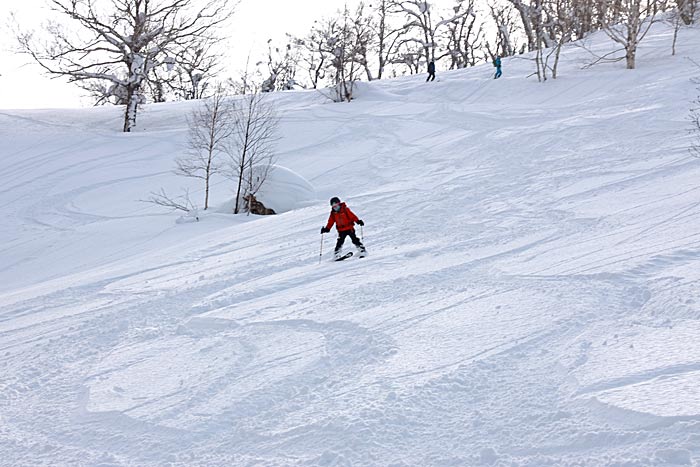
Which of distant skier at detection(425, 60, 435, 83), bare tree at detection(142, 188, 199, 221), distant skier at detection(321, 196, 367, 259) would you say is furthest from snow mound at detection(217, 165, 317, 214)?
distant skier at detection(425, 60, 435, 83)

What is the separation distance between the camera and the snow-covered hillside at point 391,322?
436 centimetres

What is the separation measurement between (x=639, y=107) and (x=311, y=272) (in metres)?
15.5

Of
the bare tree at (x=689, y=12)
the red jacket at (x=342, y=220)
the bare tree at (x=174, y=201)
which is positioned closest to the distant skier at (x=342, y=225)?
the red jacket at (x=342, y=220)

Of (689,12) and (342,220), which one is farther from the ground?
(689,12)

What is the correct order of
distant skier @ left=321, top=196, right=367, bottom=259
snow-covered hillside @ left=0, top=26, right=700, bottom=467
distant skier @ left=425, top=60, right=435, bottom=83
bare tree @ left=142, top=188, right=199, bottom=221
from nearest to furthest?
snow-covered hillside @ left=0, top=26, right=700, bottom=467, distant skier @ left=321, top=196, right=367, bottom=259, bare tree @ left=142, top=188, right=199, bottom=221, distant skier @ left=425, top=60, right=435, bottom=83

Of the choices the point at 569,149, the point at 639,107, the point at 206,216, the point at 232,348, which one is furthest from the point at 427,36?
the point at 232,348

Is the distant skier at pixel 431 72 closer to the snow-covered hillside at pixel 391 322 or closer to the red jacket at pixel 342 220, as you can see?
the snow-covered hillside at pixel 391 322

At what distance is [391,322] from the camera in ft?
22.0

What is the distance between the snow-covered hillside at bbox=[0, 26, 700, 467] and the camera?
14.3 feet

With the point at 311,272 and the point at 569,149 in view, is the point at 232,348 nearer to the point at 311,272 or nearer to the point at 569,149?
the point at 311,272

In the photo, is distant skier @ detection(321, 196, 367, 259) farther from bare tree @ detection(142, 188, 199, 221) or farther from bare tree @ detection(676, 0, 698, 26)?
bare tree @ detection(676, 0, 698, 26)

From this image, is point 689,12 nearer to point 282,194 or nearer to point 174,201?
point 282,194

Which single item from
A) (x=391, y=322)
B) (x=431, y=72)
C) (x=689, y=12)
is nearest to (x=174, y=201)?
(x=391, y=322)

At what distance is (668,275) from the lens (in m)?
6.79
